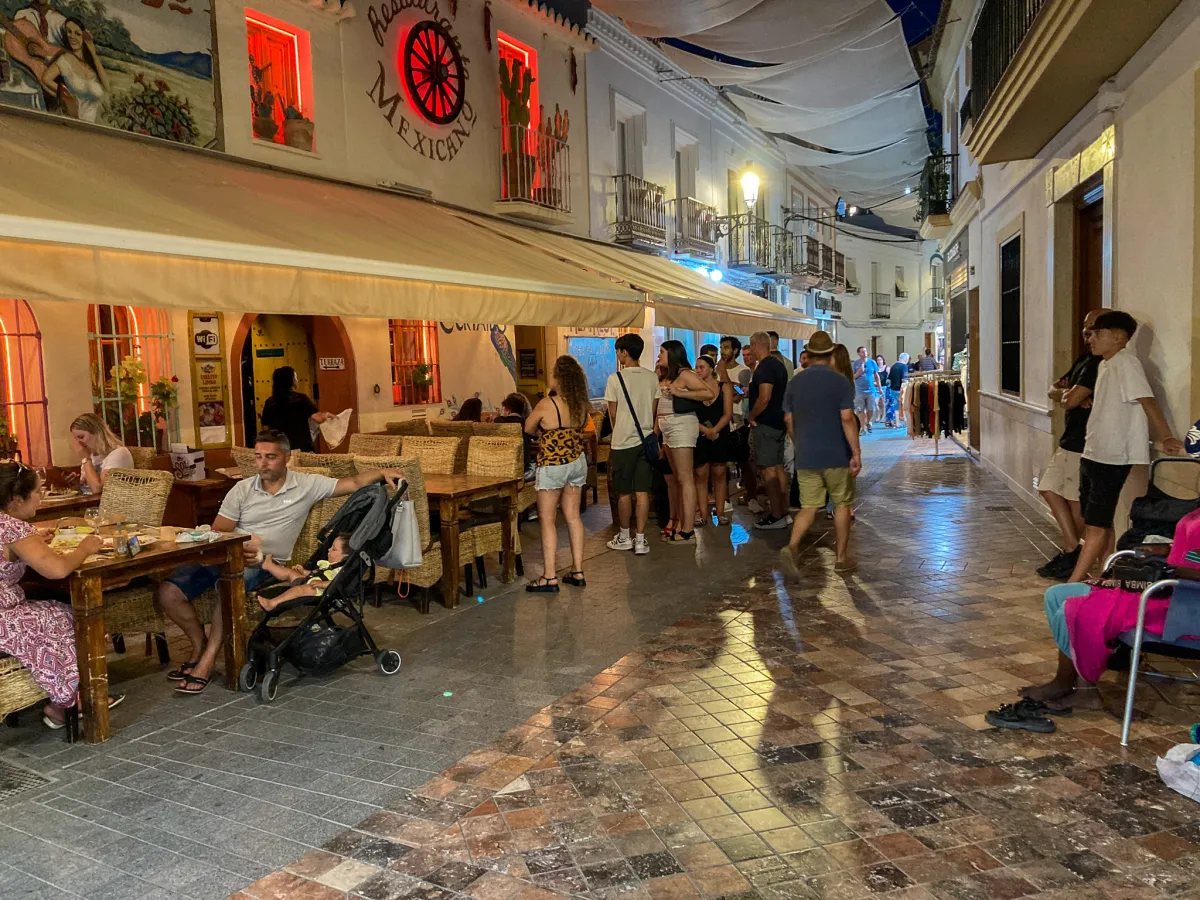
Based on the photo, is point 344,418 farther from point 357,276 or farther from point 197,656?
point 197,656

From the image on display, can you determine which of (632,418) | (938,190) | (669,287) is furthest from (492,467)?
(938,190)

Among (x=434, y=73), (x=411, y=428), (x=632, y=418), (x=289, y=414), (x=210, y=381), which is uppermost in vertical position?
(x=434, y=73)

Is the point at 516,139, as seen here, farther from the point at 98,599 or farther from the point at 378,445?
the point at 98,599

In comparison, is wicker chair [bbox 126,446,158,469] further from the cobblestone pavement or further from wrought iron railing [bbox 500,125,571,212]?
wrought iron railing [bbox 500,125,571,212]

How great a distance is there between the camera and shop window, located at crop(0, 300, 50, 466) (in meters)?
7.05

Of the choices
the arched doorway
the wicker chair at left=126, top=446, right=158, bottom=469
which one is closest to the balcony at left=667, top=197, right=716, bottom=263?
the arched doorway

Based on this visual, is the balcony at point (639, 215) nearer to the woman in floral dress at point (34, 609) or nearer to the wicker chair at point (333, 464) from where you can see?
the wicker chair at point (333, 464)

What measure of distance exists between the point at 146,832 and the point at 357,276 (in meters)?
3.64

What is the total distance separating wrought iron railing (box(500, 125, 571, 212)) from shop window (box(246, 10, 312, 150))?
3.06 m

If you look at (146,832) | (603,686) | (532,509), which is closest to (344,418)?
(532,509)

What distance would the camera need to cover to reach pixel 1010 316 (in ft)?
37.2

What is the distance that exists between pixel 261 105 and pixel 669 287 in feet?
15.2

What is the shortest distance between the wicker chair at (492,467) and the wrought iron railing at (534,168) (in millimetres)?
5483

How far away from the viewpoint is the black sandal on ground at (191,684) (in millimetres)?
4648
